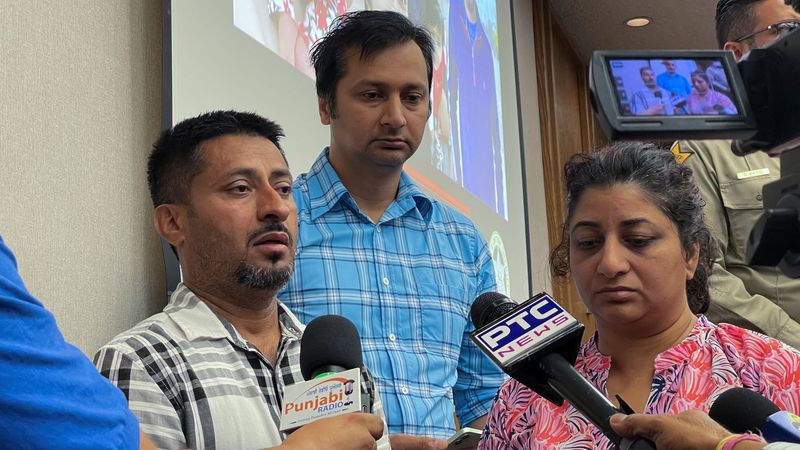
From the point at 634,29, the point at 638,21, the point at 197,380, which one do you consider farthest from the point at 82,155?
the point at 634,29

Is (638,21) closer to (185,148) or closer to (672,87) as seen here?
(185,148)

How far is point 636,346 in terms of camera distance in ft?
5.13

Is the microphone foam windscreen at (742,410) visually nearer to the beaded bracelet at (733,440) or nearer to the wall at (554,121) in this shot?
the beaded bracelet at (733,440)

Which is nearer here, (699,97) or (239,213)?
(699,97)

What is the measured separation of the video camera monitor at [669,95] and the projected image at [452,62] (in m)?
0.96

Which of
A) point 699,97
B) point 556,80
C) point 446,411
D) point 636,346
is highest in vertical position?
point 556,80

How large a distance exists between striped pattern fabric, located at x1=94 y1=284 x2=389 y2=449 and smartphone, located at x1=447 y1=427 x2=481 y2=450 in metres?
0.11

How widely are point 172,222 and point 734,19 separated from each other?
3.77 ft

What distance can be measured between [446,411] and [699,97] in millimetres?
912

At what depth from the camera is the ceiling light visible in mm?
6082

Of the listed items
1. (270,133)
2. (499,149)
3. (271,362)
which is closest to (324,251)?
(270,133)

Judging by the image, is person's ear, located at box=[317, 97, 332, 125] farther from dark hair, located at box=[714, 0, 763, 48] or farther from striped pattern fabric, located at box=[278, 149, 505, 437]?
dark hair, located at box=[714, 0, 763, 48]

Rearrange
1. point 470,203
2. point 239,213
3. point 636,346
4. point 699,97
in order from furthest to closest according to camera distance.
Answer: point 470,203
point 239,213
point 636,346
point 699,97

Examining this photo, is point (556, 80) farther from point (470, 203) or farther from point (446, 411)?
point (446, 411)
